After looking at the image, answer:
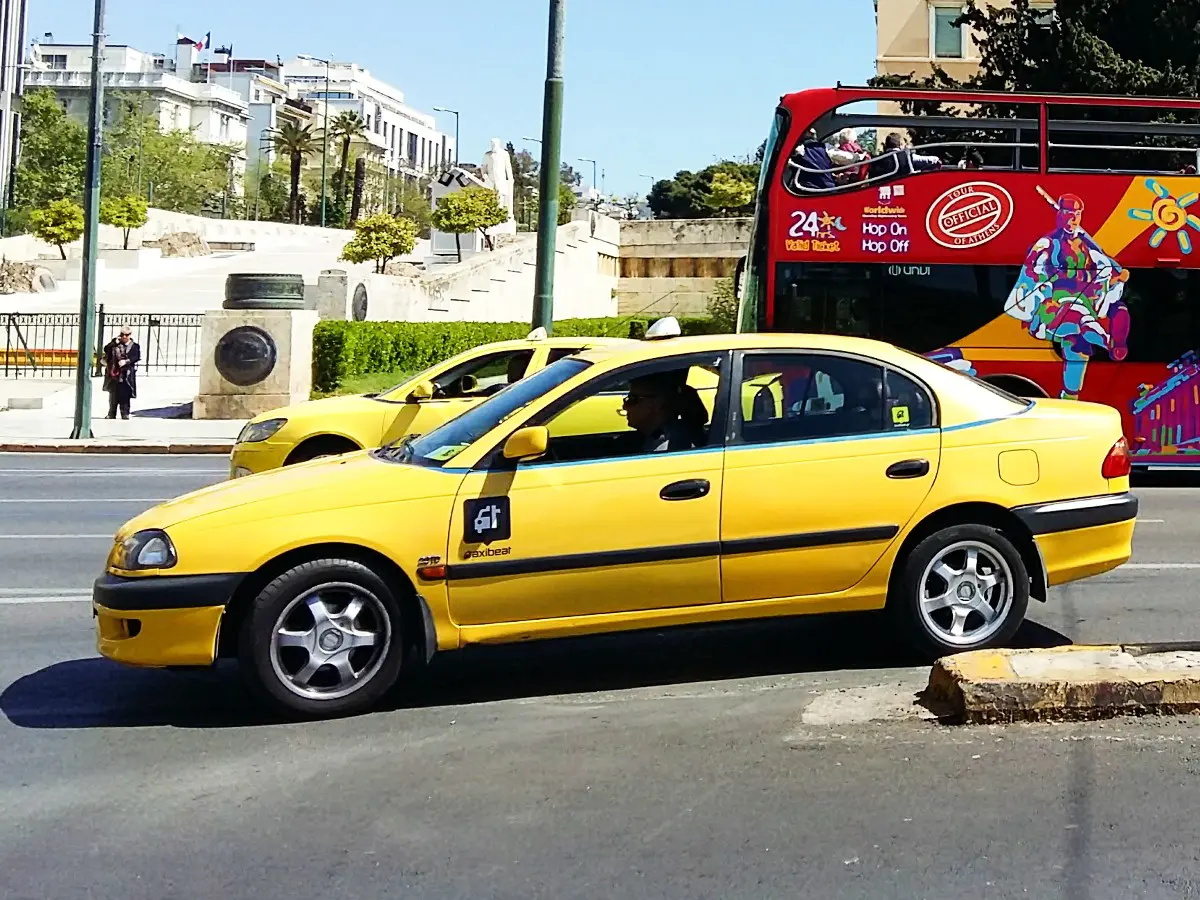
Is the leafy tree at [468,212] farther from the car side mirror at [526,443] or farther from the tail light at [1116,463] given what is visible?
the car side mirror at [526,443]

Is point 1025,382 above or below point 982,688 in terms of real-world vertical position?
above

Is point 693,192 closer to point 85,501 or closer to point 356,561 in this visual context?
point 85,501

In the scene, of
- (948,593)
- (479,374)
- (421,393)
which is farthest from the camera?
(479,374)

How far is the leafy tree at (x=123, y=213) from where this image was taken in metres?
56.0

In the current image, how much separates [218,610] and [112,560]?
22.4 inches

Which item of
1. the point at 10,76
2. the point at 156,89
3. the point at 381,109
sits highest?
Result: the point at 381,109

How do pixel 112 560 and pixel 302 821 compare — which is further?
pixel 112 560

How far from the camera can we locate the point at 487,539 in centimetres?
591

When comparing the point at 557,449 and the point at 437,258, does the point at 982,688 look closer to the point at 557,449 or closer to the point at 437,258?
the point at 557,449

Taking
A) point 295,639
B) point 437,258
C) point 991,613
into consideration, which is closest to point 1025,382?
point 991,613

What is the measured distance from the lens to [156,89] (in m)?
110

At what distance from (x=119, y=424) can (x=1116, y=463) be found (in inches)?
780

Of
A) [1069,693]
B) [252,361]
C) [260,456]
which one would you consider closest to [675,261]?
[252,361]

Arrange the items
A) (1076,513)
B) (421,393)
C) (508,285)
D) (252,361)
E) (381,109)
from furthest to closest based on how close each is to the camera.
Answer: (381,109), (508,285), (252,361), (421,393), (1076,513)
